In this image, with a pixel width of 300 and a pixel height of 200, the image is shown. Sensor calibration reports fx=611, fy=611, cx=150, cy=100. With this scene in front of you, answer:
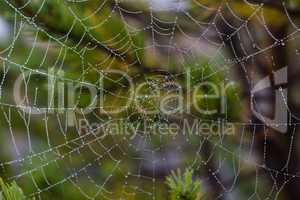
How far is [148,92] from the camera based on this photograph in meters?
1.60

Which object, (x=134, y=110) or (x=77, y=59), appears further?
(x=134, y=110)

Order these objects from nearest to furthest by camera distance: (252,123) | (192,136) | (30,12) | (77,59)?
(30,12) → (77,59) → (252,123) → (192,136)

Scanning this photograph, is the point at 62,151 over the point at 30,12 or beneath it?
beneath

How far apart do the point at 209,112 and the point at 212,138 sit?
246 millimetres

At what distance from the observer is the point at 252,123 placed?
1441 mm

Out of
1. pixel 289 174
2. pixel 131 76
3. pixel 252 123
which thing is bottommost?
pixel 289 174

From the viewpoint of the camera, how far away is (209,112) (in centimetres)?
142

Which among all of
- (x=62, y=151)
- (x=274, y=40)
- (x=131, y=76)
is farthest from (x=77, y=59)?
(x=274, y=40)

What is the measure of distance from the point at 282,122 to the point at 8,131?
65 cm

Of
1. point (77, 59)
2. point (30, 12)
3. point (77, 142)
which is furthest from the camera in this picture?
point (77, 142)

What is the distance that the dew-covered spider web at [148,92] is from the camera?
1233 millimetres

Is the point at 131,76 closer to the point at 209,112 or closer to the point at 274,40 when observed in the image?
the point at 209,112

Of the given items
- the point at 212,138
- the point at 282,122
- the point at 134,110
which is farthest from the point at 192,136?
the point at 282,122

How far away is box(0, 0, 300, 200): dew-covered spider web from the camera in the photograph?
123cm
